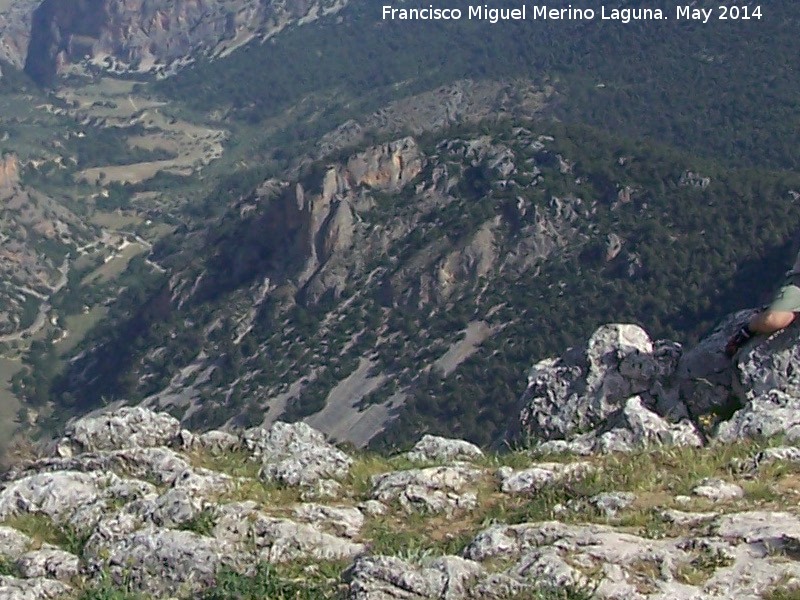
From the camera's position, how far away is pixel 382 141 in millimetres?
149125

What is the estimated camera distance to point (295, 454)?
Answer: 15844 mm

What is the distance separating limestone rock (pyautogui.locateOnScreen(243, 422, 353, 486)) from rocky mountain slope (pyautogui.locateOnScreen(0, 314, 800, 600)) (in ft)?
0.11

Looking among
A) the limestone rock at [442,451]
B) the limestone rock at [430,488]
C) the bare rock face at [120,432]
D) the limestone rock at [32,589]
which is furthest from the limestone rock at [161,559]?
the limestone rock at [442,451]

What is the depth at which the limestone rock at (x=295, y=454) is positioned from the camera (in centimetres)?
1515

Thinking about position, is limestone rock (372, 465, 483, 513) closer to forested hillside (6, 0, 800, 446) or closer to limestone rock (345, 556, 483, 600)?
limestone rock (345, 556, 483, 600)

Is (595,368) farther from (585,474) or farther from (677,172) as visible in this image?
(677,172)

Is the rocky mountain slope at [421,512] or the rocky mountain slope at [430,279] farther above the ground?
the rocky mountain slope at [421,512]

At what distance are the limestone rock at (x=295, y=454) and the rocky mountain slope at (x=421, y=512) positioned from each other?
3 cm

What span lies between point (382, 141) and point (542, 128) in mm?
22360

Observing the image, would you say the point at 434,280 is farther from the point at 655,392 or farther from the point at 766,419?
the point at 766,419

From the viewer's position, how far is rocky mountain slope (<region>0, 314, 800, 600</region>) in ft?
37.2

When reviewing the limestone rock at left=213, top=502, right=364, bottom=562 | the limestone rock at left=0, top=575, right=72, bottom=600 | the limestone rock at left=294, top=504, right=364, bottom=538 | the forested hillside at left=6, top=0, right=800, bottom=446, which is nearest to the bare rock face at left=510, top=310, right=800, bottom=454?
the limestone rock at left=294, top=504, right=364, bottom=538

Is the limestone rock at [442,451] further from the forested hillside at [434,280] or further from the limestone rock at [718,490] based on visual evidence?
the forested hillside at [434,280]

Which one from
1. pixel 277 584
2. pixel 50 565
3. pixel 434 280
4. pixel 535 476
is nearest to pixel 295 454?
pixel 535 476
